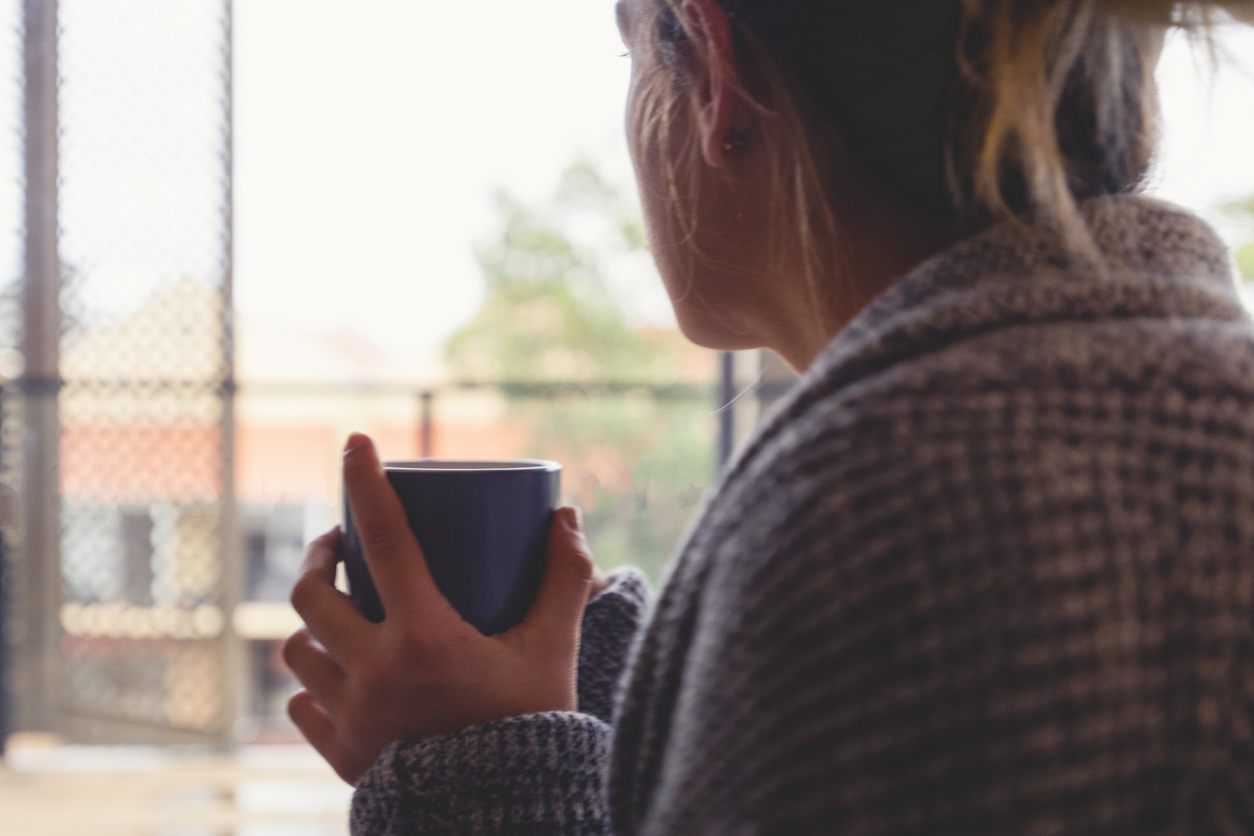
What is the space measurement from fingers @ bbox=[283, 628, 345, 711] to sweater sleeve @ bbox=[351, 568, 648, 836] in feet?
0.22

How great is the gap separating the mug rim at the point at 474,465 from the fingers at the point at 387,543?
0.02 m

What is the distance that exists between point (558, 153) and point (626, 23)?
329 cm

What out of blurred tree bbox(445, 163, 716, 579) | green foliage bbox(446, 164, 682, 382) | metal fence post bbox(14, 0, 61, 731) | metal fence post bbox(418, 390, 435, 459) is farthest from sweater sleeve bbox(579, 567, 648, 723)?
green foliage bbox(446, 164, 682, 382)

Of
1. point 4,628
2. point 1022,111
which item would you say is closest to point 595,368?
point 4,628

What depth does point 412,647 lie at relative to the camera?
463 millimetres

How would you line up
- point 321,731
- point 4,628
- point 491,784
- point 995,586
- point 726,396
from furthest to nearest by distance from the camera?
point 4,628 → point 726,396 → point 321,731 → point 491,784 → point 995,586

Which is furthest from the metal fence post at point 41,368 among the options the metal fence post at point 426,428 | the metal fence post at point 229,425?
the metal fence post at point 426,428

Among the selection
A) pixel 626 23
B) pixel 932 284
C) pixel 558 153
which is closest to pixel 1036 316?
pixel 932 284

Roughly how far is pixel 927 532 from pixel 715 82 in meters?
0.32

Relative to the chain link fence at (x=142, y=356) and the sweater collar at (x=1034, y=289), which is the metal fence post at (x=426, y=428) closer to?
the chain link fence at (x=142, y=356)

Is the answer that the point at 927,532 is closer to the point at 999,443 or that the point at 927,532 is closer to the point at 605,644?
the point at 999,443

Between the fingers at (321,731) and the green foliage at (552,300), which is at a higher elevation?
the green foliage at (552,300)

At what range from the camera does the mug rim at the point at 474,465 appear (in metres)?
0.49

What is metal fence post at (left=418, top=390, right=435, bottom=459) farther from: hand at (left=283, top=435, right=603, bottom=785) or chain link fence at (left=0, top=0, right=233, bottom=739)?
hand at (left=283, top=435, right=603, bottom=785)
